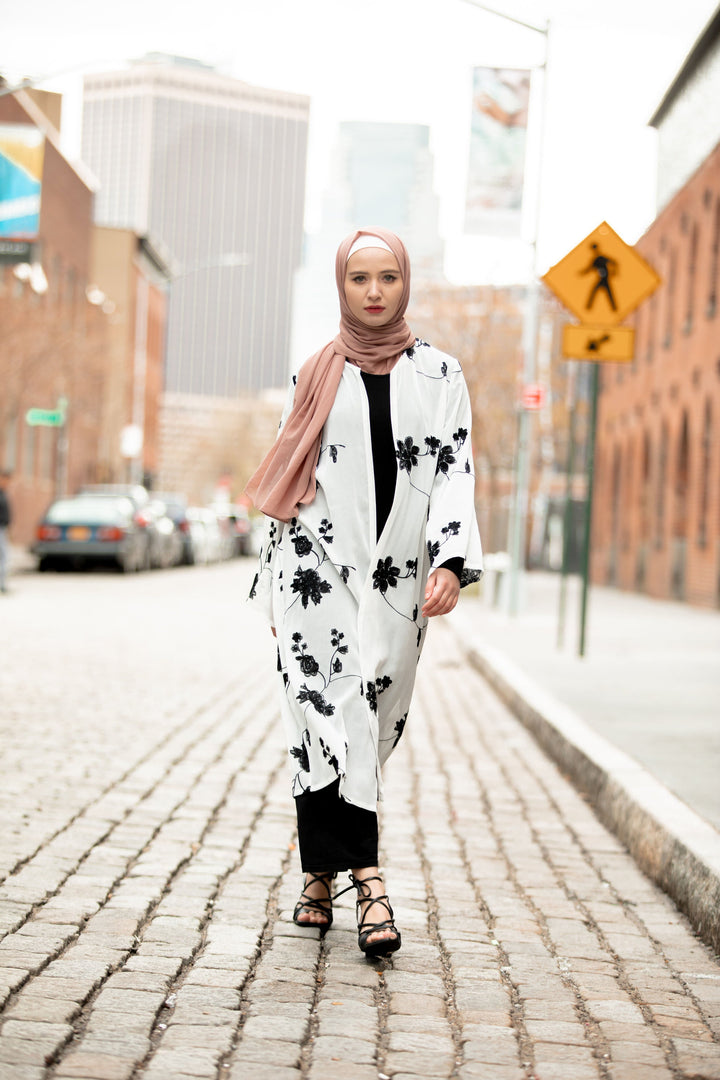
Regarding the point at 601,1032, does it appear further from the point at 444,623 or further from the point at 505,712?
the point at 444,623

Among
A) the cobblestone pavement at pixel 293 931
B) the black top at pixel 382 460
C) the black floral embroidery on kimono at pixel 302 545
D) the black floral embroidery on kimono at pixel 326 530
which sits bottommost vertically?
the cobblestone pavement at pixel 293 931

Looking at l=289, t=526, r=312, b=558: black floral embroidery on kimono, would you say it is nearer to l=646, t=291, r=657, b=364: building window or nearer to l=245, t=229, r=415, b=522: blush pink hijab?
l=245, t=229, r=415, b=522: blush pink hijab

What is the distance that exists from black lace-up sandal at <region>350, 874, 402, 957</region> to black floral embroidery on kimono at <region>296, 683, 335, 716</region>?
48cm

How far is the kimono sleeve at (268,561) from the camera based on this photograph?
425 cm

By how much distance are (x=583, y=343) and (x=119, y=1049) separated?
8895 millimetres

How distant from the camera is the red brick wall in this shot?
26397 millimetres

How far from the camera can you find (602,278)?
37.0 ft

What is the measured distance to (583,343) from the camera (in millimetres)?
11406

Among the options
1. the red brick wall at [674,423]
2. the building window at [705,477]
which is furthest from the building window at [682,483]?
the building window at [705,477]

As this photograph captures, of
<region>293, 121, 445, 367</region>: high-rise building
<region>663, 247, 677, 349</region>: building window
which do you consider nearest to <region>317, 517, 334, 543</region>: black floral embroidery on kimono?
Answer: <region>293, 121, 445, 367</region>: high-rise building

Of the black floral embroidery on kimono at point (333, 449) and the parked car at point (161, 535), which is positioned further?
the parked car at point (161, 535)

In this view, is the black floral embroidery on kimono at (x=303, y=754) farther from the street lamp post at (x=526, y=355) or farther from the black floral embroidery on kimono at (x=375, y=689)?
the street lamp post at (x=526, y=355)

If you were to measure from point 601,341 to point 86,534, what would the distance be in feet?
60.6

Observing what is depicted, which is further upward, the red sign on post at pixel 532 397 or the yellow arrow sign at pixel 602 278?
the yellow arrow sign at pixel 602 278
